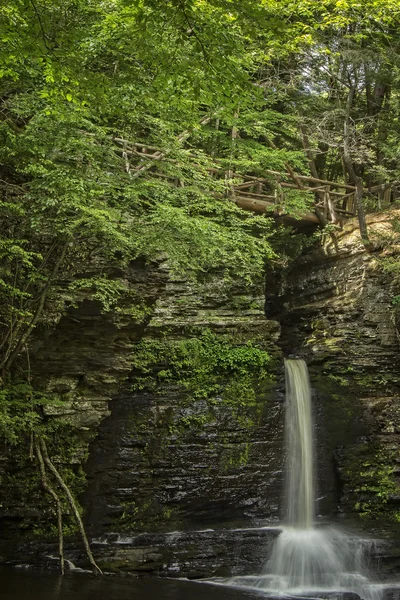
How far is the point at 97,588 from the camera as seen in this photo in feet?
27.5

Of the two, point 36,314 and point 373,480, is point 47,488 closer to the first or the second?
point 36,314

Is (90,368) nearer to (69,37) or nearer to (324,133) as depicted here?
(69,37)

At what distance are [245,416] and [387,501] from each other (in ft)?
11.3

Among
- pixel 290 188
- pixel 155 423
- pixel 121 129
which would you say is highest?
pixel 290 188

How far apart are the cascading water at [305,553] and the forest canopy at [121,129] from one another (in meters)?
4.43

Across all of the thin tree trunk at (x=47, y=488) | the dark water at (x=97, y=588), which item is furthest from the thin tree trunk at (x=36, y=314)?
the dark water at (x=97, y=588)

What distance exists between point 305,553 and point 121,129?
25.8ft

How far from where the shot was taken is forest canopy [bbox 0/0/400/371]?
448 cm

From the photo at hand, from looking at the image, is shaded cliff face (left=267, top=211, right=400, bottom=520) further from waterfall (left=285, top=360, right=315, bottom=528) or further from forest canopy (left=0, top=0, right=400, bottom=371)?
forest canopy (left=0, top=0, right=400, bottom=371)

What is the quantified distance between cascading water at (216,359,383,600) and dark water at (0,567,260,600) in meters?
0.89

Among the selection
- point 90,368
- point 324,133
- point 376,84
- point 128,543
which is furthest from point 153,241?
point 376,84

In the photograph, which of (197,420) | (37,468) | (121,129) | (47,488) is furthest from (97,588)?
(121,129)

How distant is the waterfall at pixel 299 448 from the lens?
472 inches

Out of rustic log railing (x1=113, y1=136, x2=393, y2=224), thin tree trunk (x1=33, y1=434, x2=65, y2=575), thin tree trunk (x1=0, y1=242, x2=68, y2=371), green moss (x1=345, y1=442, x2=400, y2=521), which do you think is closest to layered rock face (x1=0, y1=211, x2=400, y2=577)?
green moss (x1=345, y1=442, x2=400, y2=521)
